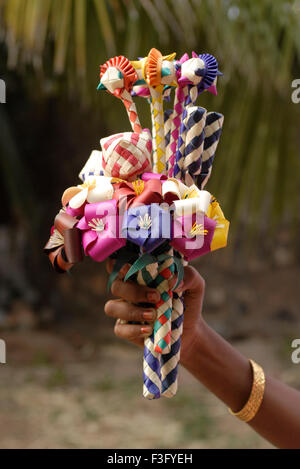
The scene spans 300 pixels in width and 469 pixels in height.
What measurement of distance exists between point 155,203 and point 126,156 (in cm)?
7

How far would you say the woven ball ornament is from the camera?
51 cm

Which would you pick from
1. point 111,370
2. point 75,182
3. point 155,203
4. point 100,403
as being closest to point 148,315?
point 155,203

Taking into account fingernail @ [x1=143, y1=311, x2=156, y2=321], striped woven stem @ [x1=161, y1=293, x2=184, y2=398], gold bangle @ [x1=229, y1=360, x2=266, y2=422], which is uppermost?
fingernail @ [x1=143, y1=311, x2=156, y2=321]

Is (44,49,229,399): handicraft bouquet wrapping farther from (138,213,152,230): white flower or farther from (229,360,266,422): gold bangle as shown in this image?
(229,360,266,422): gold bangle

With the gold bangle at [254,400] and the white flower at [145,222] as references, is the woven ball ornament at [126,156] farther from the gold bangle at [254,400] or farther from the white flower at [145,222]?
the gold bangle at [254,400]

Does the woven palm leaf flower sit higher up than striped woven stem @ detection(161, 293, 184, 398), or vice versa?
the woven palm leaf flower

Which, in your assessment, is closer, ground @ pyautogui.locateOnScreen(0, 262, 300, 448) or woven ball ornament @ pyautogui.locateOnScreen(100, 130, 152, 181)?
woven ball ornament @ pyautogui.locateOnScreen(100, 130, 152, 181)

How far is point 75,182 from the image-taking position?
85.3 inches

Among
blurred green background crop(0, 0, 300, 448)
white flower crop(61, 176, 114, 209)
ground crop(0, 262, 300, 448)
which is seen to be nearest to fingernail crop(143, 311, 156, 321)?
white flower crop(61, 176, 114, 209)

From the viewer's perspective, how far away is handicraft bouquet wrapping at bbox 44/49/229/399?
0.48 meters

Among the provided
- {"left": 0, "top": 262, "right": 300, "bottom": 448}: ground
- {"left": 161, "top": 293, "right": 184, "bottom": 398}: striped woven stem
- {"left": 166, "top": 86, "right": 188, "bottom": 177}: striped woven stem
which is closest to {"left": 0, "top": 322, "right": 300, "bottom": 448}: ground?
{"left": 0, "top": 262, "right": 300, "bottom": 448}: ground

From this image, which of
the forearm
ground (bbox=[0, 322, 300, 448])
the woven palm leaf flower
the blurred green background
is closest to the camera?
the woven palm leaf flower

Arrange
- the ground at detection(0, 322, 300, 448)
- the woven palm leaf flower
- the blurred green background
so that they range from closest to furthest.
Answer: the woven palm leaf flower, the blurred green background, the ground at detection(0, 322, 300, 448)
